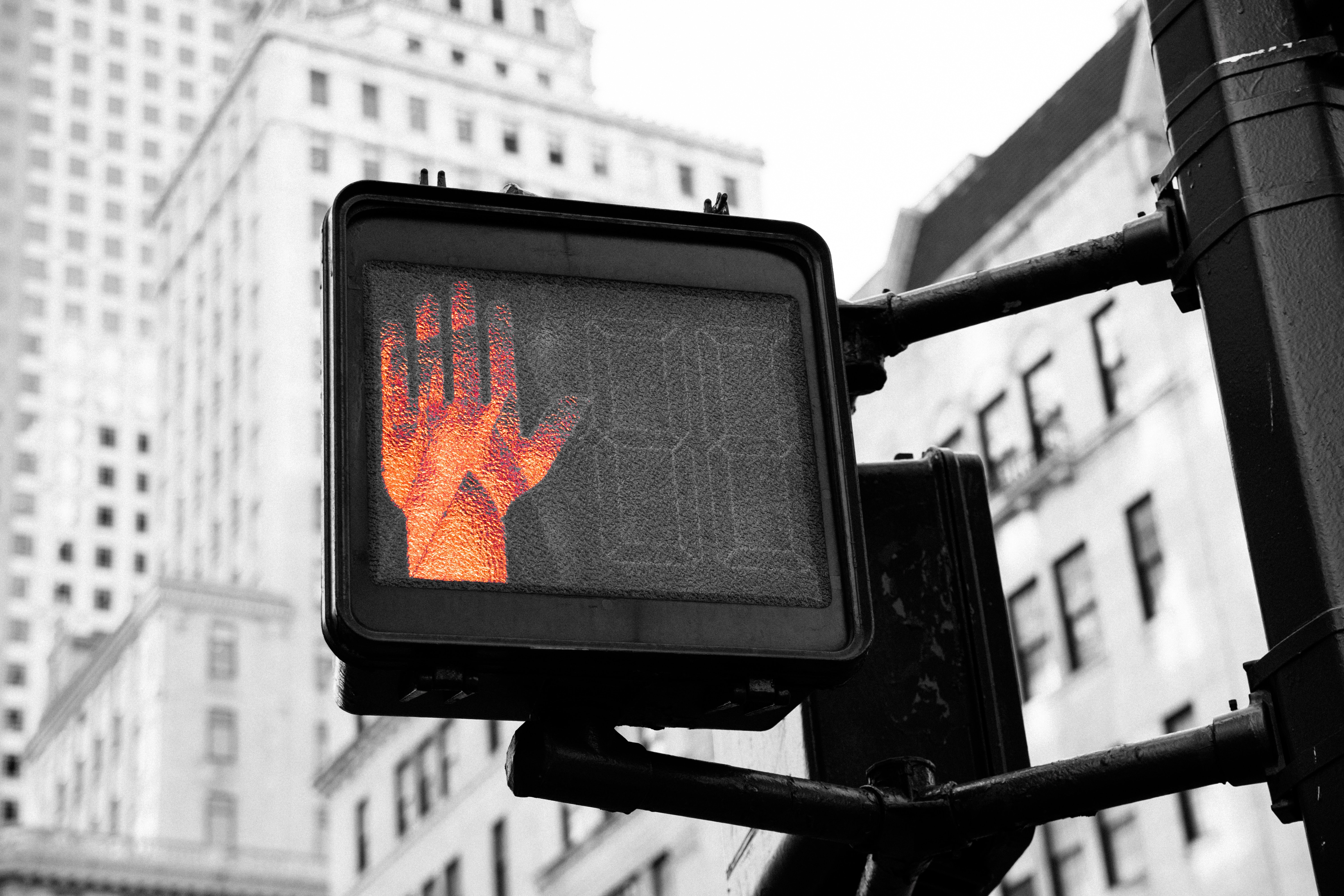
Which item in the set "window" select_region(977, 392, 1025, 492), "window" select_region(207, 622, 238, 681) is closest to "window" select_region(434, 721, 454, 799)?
"window" select_region(977, 392, 1025, 492)

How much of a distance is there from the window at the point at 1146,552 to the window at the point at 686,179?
244 ft

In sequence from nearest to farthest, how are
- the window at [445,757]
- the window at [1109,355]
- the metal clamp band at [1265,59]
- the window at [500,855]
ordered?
the metal clamp band at [1265,59] < the window at [1109,355] < the window at [500,855] < the window at [445,757]

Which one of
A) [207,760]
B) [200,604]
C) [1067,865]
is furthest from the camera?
[200,604]

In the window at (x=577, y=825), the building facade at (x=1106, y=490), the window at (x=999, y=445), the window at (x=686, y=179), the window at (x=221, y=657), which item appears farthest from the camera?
the window at (x=686, y=179)

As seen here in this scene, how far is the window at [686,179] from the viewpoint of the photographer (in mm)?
110812

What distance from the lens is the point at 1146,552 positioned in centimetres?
3647

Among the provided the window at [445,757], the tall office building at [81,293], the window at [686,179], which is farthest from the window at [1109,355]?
the tall office building at [81,293]

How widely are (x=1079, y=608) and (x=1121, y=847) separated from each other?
4676mm

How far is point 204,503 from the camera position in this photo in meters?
105

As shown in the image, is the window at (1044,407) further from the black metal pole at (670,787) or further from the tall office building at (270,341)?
the tall office building at (270,341)

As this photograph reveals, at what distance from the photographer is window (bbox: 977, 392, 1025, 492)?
40469 mm

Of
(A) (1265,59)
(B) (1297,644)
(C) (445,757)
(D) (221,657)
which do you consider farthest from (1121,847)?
(D) (221,657)

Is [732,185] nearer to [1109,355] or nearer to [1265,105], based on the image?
[1109,355]

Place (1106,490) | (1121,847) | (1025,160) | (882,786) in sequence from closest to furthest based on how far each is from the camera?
(882,786) < (1121,847) < (1106,490) < (1025,160)
